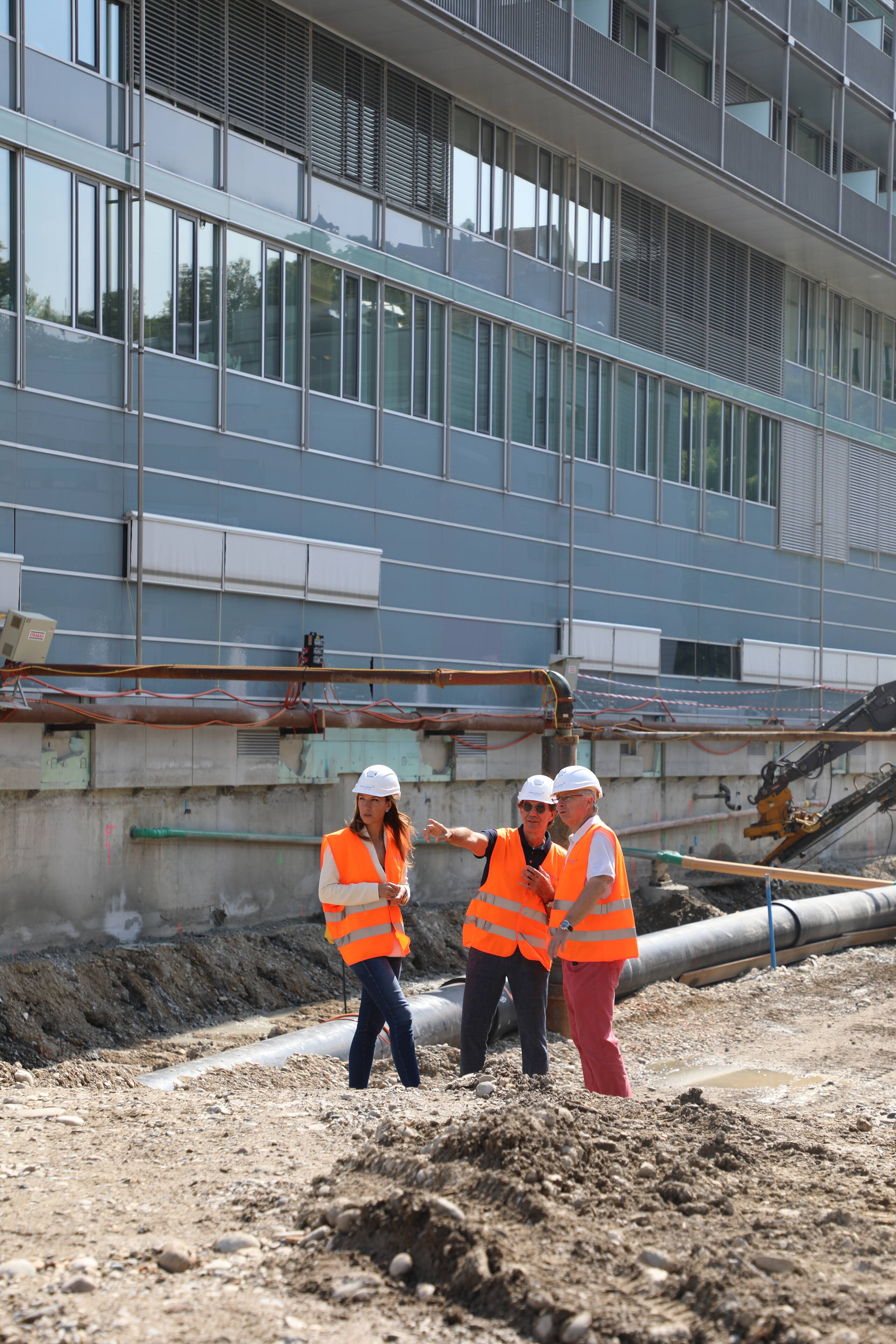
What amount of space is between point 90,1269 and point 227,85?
15074 mm

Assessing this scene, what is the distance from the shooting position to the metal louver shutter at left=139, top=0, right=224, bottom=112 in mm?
15172

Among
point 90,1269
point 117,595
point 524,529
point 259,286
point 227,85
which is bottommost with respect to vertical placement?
point 90,1269

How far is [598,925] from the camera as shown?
22.2 feet

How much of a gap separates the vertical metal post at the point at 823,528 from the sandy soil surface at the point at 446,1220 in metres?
21.1

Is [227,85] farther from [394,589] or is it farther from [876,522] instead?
[876,522]

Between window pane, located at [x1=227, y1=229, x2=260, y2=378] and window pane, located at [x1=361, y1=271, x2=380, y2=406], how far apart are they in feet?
6.11

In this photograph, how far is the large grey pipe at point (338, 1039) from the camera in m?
8.67

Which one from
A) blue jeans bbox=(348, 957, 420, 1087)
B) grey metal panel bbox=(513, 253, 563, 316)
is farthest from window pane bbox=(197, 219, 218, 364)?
blue jeans bbox=(348, 957, 420, 1087)

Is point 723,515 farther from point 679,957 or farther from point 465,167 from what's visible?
point 679,957

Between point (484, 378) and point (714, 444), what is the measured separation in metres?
6.81

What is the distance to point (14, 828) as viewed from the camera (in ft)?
42.2

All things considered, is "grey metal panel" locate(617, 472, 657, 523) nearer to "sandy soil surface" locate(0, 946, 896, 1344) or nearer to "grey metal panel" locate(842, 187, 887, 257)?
"grey metal panel" locate(842, 187, 887, 257)

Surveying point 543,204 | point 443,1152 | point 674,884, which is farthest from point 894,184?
point 443,1152

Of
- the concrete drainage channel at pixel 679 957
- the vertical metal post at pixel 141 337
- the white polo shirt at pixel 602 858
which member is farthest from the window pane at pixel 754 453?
the white polo shirt at pixel 602 858
